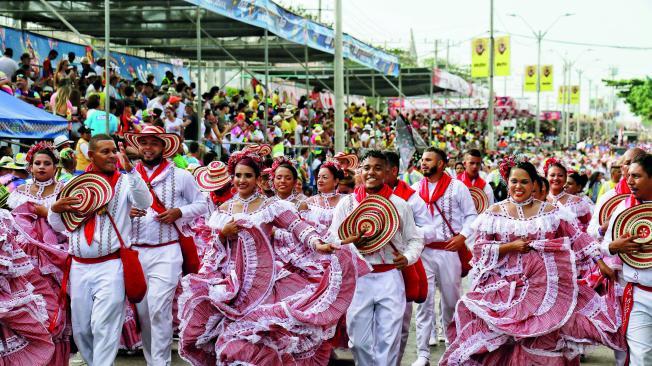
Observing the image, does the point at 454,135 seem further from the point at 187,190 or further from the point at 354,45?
the point at 187,190

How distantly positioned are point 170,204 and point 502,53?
A: 115 ft

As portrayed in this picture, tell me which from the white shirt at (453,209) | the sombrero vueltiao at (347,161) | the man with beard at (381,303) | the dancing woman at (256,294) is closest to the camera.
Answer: the dancing woman at (256,294)

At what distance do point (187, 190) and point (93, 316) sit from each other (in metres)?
1.68

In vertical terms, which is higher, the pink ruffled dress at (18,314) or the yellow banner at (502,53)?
the yellow banner at (502,53)

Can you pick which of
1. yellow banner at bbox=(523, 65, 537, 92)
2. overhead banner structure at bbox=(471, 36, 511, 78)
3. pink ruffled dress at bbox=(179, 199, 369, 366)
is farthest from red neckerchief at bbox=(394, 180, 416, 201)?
yellow banner at bbox=(523, 65, 537, 92)

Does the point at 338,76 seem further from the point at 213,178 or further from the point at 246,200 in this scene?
the point at 246,200

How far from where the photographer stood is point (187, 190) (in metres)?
8.38

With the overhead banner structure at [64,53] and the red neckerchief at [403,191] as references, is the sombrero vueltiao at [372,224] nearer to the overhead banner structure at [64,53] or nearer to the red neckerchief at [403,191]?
the red neckerchief at [403,191]

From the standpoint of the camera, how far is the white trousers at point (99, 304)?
704 centimetres

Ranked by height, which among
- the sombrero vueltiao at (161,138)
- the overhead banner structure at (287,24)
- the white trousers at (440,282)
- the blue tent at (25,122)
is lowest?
the white trousers at (440,282)

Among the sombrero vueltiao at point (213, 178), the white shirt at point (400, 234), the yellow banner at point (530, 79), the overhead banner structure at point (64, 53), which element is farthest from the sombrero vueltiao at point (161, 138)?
the yellow banner at point (530, 79)

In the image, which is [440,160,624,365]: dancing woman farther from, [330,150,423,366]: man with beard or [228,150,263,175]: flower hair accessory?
[228,150,263,175]: flower hair accessory

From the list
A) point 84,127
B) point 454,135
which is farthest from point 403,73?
point 84,127

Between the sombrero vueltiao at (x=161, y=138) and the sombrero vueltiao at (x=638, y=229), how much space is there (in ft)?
12.4
